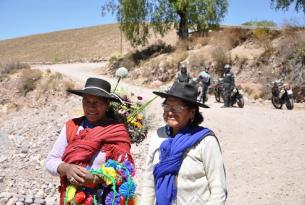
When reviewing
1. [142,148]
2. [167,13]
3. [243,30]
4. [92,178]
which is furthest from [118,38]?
[92,178]

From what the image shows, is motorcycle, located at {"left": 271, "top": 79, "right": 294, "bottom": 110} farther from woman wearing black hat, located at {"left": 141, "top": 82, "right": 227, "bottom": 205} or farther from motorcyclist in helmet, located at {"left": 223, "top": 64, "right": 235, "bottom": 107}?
woman wearing black hat, located at {"left": 141, "top": 82, "right": 227, "bottom": 205}

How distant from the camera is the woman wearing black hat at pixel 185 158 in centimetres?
263

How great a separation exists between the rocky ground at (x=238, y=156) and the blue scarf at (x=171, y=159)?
4086 mm

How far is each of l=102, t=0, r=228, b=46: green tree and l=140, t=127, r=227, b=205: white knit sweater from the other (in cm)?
2600

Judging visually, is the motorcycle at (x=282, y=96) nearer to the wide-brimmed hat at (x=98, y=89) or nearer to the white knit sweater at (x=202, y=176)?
the wide-brimmed hat at (x=98, y=89)

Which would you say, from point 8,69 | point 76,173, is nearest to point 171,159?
point 76,173

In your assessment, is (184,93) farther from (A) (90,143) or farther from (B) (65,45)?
(B) (65,45)

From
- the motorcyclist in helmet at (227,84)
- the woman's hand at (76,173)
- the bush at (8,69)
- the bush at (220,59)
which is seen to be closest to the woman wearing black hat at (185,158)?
the woman's hand at (76,173)

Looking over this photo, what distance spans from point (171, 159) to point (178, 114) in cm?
30

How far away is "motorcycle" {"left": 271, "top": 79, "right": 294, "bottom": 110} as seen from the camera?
15.1 metres

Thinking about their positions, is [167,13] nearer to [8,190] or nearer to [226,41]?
[226,41]

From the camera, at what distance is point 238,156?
358 inches

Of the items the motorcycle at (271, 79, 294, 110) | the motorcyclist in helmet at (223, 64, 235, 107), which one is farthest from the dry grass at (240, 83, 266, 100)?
the motorcyclist in helmet at (223, 64, 235, 107)

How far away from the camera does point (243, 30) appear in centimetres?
2547
